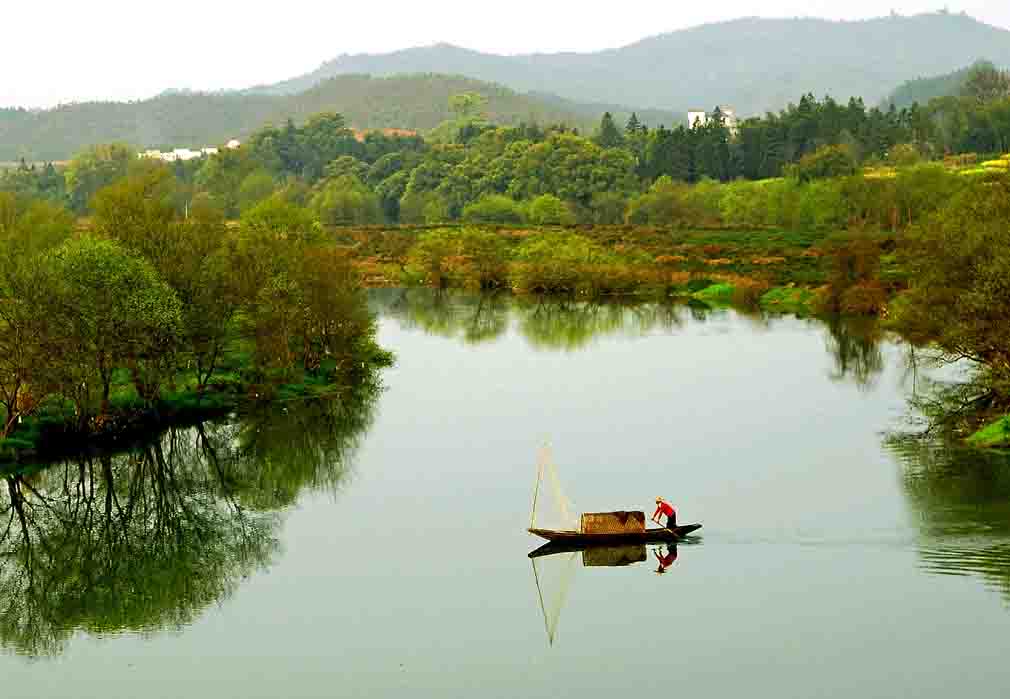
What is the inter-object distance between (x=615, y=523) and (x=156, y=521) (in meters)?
15.0

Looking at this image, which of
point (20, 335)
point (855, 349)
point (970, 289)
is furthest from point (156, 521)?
point (855, 349)

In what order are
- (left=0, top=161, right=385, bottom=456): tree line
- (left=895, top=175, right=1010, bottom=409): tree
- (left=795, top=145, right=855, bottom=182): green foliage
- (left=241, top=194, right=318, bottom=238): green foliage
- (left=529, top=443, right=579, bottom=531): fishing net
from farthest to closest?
1. (left=795, top=145, right=855, bottom=182): green foliage
2. (left=241, top=194, right=318, bottom=238): green foliage
3. (left=895, top=175, right=1010, bottom=409): tree
4. (left=0, top=161, right=385, bottom=456): tree line
5. (left=529, top=443, right=579, bottom=531): fishing net

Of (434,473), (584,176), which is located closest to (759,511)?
(434,473)

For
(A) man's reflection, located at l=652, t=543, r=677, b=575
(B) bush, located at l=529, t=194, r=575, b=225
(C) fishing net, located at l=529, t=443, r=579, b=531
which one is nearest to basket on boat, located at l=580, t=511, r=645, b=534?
(A) man's reflection, located at l=652, t=543, r=677, b=575

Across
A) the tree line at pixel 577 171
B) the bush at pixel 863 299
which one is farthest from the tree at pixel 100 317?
the tree line at pixel 577 171

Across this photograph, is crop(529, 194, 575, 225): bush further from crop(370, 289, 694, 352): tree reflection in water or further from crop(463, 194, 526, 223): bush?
crop(370, 289, 694, 352): tree reflection in water

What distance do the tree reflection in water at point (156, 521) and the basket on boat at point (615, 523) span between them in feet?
29.0

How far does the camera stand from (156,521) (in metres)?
40.6

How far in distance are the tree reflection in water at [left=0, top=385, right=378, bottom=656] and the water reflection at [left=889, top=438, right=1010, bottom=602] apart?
59.7ft

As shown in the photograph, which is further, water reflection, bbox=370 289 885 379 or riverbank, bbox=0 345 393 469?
water reflection, bbox=370 289 885 379

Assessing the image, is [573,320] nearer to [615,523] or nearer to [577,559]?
[615,523]

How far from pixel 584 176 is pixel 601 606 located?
14573 centimetres

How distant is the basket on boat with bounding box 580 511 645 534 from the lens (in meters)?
34.7

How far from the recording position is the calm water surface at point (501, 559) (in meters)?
28.1
